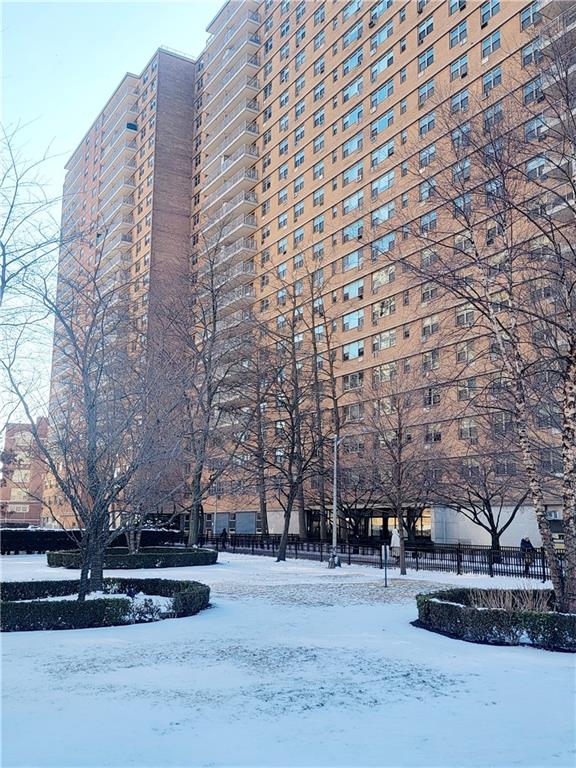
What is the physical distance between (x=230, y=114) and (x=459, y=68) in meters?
34.8

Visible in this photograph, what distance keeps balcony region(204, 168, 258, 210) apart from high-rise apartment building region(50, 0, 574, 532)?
22cm

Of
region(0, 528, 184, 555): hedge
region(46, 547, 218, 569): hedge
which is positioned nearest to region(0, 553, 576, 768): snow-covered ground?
region(46, 547, 218, 569): hedge

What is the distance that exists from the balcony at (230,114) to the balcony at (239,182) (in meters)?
5.84

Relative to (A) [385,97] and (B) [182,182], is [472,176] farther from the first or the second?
(B) [182,182]

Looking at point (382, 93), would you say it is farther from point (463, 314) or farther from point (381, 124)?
point (463, 314)

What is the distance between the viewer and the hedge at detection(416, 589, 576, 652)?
11.3 m

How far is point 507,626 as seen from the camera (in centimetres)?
1164

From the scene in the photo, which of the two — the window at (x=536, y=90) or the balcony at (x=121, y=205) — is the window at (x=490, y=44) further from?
the balcony at (x=121, y=205)

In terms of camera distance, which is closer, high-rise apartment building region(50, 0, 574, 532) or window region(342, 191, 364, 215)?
high-rise apartment building region(50, 0, 574, 532)

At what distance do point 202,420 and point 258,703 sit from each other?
23682 mm

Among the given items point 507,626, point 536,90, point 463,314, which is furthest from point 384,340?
point 507,626

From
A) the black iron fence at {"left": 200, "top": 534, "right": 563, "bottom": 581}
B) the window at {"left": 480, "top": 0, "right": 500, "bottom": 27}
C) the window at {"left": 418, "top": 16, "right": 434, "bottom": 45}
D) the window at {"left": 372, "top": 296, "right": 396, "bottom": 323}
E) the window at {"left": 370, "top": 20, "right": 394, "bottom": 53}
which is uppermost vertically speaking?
the window at {"left": 370, "top": 20, "right": 394, "bottom": 53}

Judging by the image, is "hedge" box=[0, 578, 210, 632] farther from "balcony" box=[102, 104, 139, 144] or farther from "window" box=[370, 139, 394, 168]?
"balcony" box=[102, 104, 139, 144]

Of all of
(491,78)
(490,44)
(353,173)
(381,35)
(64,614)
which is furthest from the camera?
(353,173)
